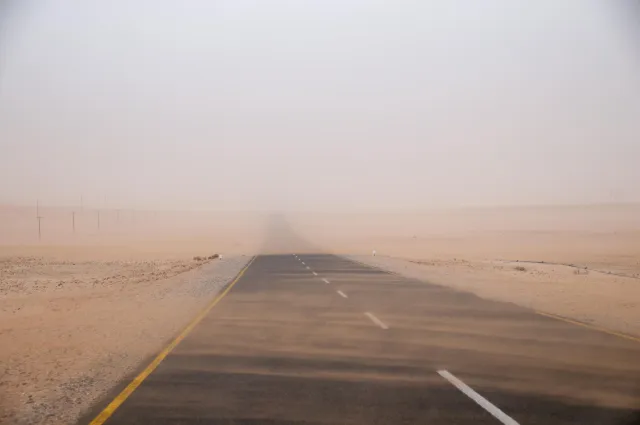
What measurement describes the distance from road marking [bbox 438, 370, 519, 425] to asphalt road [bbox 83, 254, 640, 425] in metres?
0.02

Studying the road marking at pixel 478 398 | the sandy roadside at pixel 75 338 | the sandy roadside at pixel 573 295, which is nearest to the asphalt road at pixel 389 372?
the road marking at pixel 478 398

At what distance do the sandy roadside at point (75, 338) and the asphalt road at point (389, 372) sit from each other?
64 centimetres

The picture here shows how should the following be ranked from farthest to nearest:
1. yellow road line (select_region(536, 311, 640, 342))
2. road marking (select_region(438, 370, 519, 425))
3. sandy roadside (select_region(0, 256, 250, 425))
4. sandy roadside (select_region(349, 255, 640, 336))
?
1. sandy roadside (select_region(349, 255, 640, 336))
2. yellow road line (select_region(536, 311, 640, 342))
3. sandy roadside (select_region(0, 256, 250, 425))
4. road marking (select_region(438, 370, 519, 425))

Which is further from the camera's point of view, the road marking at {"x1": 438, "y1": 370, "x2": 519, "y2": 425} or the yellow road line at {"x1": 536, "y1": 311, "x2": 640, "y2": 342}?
the yellow road line at {"x1": 536, "y1": 311, "x2": 640, "y2": 342}

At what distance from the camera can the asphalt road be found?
666 centimetres

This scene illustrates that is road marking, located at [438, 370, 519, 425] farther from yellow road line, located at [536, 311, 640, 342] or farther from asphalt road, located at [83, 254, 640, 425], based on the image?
yellow road line, located at [536, 311, 640, 342]

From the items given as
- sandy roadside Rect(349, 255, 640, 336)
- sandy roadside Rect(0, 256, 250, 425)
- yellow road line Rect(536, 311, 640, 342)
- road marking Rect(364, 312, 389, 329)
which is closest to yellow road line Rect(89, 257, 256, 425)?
sandy roadside Rect(0, 256, 250, 425)

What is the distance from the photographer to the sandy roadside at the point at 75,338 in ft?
24.7

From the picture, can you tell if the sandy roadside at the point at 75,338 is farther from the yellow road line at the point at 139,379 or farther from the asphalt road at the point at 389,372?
the asphalt road at the point at 389,372

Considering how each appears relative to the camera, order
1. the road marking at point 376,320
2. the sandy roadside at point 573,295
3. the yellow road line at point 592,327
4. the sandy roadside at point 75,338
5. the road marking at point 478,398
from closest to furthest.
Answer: the road marking at point 478,398 < the sandy roadside at point 75,338 < the yellow road line at point 592,327 < the road marking at point 376,320 < the sandy roadside at point 573,295

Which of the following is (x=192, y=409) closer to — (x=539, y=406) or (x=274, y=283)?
(x=539, y=406)

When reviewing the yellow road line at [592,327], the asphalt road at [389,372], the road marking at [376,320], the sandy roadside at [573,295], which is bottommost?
the sandy roadside at [573,295]

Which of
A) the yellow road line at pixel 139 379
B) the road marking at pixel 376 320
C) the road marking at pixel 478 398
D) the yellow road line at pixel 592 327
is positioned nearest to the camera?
the road marking at pixel 478 398

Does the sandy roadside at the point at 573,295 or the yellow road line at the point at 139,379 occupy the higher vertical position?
the yellow road line at the point at 139,379
